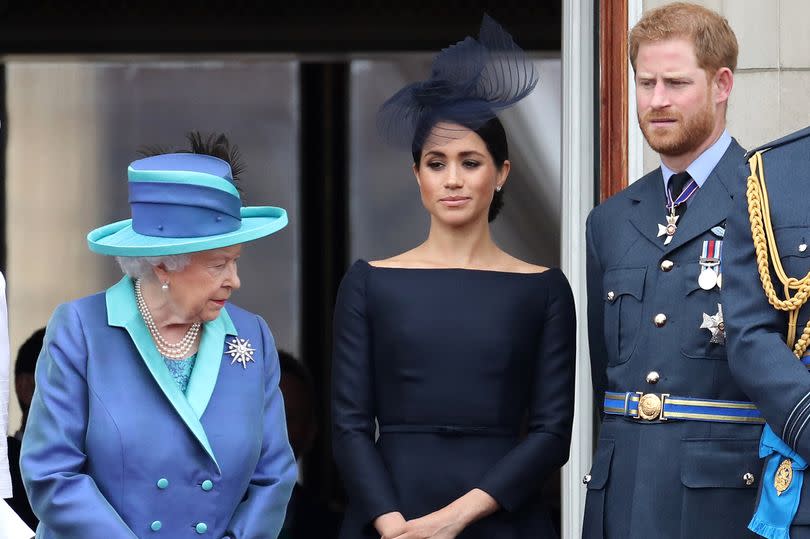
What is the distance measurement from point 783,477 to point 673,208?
83cm

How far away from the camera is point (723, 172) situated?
3.96 m

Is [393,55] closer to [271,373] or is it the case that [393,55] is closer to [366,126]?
[366,126]

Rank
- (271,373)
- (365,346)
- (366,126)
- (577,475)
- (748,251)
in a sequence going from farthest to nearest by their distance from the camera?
(366,126), (577,475), (365,346), (271,373), (748,251)

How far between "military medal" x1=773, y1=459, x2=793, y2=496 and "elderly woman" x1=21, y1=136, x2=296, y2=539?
1.09m

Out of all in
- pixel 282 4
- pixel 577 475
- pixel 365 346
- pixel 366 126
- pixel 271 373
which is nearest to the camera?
pixel 271 373

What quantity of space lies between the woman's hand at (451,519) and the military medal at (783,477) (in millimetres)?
868

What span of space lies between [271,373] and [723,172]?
116 cm

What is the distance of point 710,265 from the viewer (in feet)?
12.7

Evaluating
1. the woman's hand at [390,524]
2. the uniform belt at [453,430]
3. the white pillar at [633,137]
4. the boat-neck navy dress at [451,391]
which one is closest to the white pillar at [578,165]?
the white pillar at [633,137]

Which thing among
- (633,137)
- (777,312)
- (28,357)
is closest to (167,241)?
(777,312)

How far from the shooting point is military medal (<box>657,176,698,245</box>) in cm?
396

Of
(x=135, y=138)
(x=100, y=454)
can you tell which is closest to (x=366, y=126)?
(x=135, y=138)

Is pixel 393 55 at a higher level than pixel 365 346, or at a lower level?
higher

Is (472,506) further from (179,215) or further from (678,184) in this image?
(179,215)
